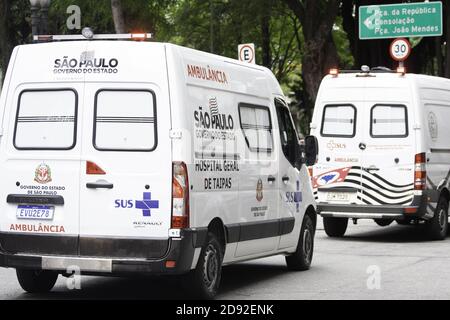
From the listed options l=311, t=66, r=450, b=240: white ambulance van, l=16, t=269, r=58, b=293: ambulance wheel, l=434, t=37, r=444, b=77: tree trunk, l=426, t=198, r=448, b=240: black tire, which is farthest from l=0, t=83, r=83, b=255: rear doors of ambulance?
l=434, t=37, r=444, b=77: tree trunk

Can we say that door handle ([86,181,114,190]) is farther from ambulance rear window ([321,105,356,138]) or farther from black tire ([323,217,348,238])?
black tire ([323,217,348,238])

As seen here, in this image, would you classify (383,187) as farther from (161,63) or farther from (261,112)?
(161,63)

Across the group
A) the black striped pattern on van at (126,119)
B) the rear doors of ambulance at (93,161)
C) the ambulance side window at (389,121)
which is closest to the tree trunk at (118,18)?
the ambulance side window at (389,121)

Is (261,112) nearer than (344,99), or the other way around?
(261,112)

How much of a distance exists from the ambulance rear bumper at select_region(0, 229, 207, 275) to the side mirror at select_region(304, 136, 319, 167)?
3344 millimetres

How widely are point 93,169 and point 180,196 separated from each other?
2.84 ft

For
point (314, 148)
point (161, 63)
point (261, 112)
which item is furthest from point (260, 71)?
point (161, 63)

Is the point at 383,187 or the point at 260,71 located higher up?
the point at 260,71

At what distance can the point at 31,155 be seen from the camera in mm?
10164

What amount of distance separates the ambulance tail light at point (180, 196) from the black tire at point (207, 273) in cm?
61

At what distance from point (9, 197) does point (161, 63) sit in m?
1.92

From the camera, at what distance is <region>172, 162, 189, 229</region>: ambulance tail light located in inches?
382
